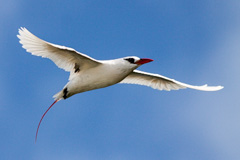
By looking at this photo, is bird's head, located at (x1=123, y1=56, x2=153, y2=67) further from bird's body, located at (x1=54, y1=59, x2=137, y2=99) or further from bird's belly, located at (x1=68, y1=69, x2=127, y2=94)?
bird's belly, located at (x1=68, y1=69, x2=127, y2=94)

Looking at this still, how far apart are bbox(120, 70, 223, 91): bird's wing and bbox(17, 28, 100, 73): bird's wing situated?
11.7 ft

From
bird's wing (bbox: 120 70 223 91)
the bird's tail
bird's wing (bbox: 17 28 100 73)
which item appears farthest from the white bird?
bird's wing (bbox: 120 70 223 91)

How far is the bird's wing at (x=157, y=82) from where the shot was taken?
20125 mm

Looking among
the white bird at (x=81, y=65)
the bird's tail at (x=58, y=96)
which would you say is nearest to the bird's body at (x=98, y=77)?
the white bird at (x=81, y=65)

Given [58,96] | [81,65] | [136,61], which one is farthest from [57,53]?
[136,61]

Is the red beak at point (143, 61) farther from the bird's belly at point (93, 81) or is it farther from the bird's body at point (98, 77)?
the bird's belly at point (93, 81)

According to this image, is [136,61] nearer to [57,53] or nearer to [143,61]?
[143,61]

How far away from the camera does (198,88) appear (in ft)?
66.4

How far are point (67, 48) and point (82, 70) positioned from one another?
1.34 metres

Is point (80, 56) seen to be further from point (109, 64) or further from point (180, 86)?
point (180, 86)

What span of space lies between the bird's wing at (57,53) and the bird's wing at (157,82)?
356 cm

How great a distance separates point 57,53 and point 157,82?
5.78 m

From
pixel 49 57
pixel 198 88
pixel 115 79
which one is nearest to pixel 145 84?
pixel 198 88

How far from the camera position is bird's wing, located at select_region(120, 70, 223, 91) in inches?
792
